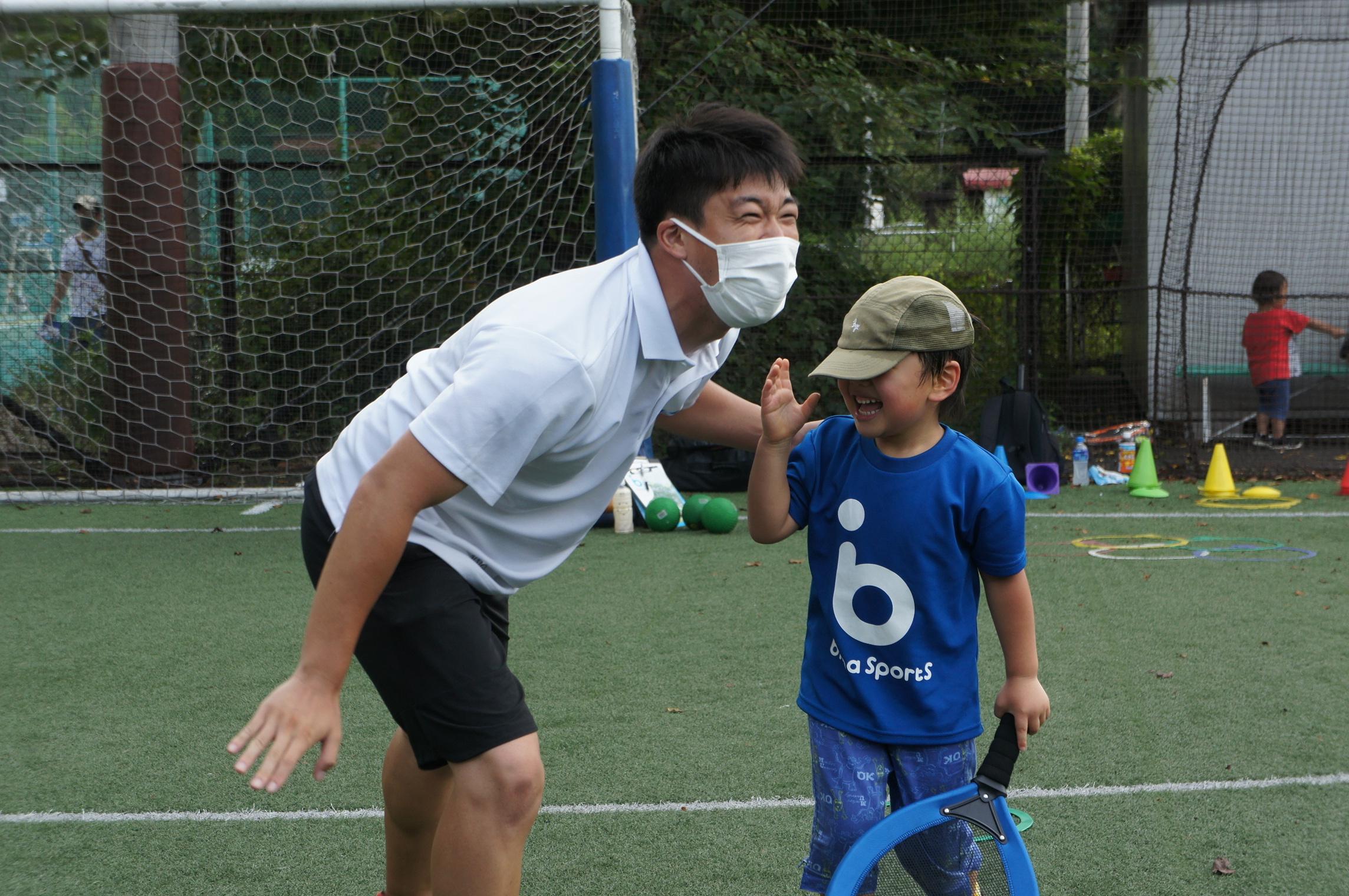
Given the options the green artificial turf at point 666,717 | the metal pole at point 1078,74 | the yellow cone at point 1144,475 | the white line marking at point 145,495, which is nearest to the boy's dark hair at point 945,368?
the green artificial turf at point 666,717

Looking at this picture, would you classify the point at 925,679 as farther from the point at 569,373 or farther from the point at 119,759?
the point at 119,759

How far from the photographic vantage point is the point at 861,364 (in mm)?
2465

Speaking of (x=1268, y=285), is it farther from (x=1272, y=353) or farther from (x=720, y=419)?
(x=720, y=419)

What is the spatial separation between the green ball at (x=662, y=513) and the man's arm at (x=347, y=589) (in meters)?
5.41

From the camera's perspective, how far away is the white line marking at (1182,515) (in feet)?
26.1

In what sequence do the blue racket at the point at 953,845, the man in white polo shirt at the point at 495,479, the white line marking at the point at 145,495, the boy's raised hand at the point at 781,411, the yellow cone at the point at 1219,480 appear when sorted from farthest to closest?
the yellow cone at the point at 1219,480 → the white line marking at the point at 145,495 → the boy's raised hand at the point at 781,411 → the blue racket at the point at 953,845 → the man in white polo shirt at the point at 495,479

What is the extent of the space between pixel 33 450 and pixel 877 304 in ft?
24.2

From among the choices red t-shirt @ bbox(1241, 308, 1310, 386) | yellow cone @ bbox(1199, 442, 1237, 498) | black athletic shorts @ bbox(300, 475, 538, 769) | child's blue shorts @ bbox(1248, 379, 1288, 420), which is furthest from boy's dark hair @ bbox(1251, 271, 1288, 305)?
black athletic shorts @ bbox(300, 475, 538, 769)

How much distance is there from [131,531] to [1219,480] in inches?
281

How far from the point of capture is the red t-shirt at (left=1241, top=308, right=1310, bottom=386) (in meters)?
10.7

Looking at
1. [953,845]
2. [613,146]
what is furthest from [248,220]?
[953,845]

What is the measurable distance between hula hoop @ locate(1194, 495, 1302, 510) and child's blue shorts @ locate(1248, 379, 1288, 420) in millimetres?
2417

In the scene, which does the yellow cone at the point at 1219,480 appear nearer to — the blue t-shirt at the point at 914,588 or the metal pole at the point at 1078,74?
the metal pole at the point at 1078,74

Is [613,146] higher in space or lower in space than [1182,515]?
higher
